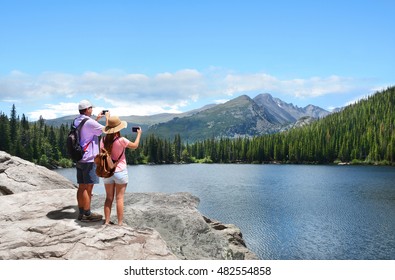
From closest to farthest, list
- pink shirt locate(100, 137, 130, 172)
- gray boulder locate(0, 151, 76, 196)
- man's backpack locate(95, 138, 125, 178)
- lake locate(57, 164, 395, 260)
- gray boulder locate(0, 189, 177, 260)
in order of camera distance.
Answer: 1. gray boulder locate(0, 189, 177, 260)
2. man's backpack locate(95, 138, 125, 178)
3. pink shirt locate(100, 137, 130, 172)
4. gray boulder locate(0, 151, 76, 196)
5. lake locate(57, 164, 395, 260)

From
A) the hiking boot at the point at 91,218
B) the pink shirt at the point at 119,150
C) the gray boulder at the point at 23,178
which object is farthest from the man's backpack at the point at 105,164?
the gray boulder at the point at 23,178

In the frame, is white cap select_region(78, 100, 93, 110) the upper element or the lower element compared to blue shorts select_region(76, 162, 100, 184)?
upper

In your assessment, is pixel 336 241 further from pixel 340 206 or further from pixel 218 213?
pixel 340 206

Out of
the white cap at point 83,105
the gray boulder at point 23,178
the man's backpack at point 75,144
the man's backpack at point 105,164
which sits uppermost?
the white cap at point 83,105

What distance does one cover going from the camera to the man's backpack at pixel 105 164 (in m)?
10.8

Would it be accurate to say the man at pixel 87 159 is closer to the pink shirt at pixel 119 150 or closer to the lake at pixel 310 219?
the pink shirt at pixel 119 150

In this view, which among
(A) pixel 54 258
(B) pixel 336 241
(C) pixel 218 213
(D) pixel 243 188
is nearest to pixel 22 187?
(A) pixel 54 258

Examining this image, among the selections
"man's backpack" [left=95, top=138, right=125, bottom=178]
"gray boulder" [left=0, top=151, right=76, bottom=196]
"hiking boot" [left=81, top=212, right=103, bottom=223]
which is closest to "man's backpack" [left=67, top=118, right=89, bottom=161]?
"man's backpack" [left=95, top=138, right=125, bottom=178]

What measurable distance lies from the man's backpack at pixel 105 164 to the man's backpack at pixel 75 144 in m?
0.60

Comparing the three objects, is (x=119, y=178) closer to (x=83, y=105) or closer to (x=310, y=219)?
(x=83, y=105)

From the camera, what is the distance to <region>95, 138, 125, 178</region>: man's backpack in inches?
426

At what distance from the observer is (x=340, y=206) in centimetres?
5294

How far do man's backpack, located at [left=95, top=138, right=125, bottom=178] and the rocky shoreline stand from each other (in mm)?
1544

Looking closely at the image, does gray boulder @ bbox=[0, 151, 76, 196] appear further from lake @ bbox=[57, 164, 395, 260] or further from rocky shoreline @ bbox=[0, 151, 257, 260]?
lake @ bbox=[57, 164, 395, 260]
